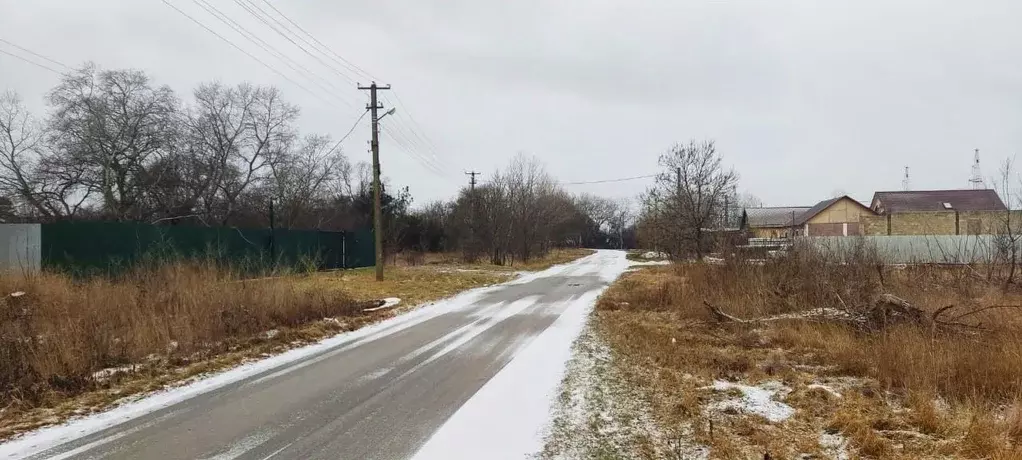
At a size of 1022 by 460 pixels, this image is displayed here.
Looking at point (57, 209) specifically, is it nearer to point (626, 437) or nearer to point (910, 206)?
point (626, 437)

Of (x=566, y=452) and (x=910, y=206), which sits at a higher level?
(x=910, y=206)

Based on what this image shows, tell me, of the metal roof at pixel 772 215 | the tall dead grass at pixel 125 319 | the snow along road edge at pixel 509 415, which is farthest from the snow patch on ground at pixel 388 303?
the metal roof at pixel 772 215

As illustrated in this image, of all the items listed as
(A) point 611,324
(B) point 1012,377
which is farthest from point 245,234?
(B) point 1012,377

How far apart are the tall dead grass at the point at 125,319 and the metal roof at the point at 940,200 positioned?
5793 centimetres

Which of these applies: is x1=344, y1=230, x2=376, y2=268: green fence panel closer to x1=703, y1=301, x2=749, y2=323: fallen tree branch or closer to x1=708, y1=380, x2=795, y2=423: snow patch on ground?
x1=703, y1=301, x2=749, y2=323: fallen tree branch

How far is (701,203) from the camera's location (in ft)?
101

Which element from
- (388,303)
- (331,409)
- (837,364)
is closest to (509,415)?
(331,409)

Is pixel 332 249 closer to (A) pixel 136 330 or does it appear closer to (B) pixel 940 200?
(A) pixel 136 330

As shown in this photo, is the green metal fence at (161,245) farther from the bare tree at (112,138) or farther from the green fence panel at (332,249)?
the bare tree at (112,138)

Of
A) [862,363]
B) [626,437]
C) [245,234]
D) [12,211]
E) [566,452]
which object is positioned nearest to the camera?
[566,452]

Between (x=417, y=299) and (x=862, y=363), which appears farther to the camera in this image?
(x=417, y=299)

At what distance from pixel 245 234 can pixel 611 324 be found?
60.1 ft

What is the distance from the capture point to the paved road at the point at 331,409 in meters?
4.75

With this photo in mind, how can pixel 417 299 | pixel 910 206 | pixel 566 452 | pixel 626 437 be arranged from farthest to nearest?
pixel 910 206 < pixel 417 299 < pixel 626 437 < pixel 566 452
